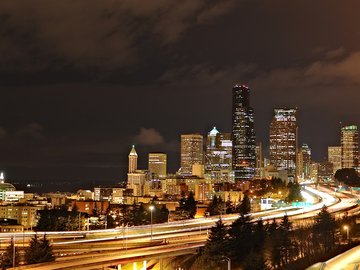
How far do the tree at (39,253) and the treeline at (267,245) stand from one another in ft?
33.3

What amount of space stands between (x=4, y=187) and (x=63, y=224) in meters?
119

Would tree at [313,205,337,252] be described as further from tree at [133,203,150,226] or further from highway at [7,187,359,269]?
tree at [133,203,150,226]

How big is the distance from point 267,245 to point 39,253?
18.3 meters

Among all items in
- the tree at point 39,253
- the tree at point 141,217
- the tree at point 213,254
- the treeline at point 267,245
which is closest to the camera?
the tree at point 39,253

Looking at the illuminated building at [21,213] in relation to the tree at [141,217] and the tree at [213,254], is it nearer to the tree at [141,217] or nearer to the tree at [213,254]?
the tree at [141,217]

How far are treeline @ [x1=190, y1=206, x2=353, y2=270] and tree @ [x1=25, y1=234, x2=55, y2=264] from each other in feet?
33.3

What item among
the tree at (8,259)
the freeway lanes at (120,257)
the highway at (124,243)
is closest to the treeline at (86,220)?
the highway at (124,243)

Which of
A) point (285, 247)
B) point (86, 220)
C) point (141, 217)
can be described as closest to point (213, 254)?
point (285, 247)

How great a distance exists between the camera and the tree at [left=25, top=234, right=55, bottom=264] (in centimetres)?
4006

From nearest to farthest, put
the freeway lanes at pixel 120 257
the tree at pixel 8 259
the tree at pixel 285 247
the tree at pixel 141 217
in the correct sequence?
the freeway lanes at pixel 120 257
the tree at pixel 8 259
the tree at pixel 285 247
the tree at pixel 141 217

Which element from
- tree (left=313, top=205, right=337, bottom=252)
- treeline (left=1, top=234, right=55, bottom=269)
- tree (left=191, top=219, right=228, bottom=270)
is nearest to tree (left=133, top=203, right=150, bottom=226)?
tree (left=313, top=205, right=337, bottom=252)

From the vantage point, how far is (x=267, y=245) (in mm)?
49375

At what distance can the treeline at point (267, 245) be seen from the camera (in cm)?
4425

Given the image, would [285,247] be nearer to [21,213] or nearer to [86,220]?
[86,220]
